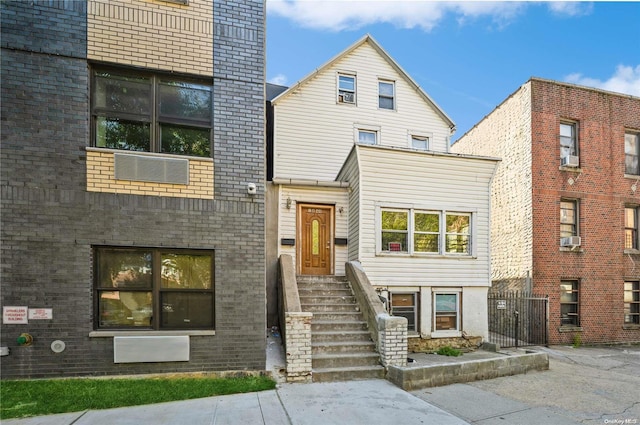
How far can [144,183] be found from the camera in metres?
6.32

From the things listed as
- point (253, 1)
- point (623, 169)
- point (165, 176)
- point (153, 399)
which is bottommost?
point (153, 399)

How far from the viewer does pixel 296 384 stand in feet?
20.3

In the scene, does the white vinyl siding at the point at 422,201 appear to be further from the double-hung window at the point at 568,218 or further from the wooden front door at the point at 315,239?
the double-hung window at the point at 568,218

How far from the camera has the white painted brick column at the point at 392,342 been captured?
6.73m

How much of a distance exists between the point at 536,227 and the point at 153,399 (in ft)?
41.5

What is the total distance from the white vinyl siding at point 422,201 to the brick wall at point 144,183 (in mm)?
4387

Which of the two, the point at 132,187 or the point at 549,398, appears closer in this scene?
the point at 549,398

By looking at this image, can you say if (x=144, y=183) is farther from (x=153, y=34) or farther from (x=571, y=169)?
(x=571, y=169)

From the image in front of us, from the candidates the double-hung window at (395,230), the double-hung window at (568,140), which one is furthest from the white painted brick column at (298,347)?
the double-hung window at (568,140)

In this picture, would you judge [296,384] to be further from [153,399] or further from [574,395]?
[574,395]

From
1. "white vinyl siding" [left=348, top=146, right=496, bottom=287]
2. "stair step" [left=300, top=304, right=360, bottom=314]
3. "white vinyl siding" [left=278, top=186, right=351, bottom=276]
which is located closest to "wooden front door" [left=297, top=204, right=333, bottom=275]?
"white vinyl siding" [left=278, top=186, right=351, bottom=276]

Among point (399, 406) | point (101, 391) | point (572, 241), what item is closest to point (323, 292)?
point (399, 406)

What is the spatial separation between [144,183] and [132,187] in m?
0.21

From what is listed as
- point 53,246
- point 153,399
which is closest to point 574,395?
point 153,399
